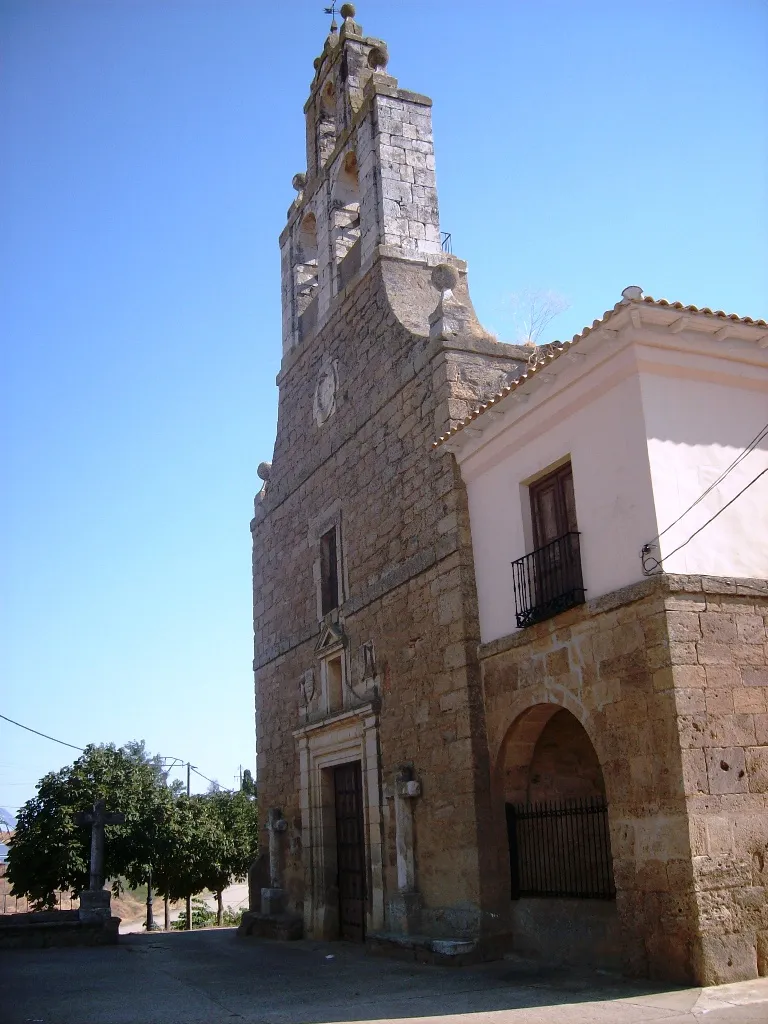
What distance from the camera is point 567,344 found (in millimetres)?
8000

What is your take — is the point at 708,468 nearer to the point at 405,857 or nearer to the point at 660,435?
the point at 660,435

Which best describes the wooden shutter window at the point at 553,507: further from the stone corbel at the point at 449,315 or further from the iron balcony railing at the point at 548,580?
the stone corbel at the point at 449,315

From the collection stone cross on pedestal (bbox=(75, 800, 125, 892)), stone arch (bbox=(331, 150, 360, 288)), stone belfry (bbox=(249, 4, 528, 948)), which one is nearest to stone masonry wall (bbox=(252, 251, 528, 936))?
stone belfry (bbox=(249, 4, 528, 948))

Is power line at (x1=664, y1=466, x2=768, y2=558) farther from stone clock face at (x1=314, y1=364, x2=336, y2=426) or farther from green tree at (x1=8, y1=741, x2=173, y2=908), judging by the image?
green tree at (x1=8, y1=741, x2=173, y2=908)

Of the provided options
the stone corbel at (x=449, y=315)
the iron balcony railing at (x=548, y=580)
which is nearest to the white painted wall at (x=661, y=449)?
the iron balcony railing at (x=548, y=580)

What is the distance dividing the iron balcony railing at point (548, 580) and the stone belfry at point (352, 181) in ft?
17.4

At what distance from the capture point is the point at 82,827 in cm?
1906

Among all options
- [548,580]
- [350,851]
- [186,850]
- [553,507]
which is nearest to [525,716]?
[548,580]

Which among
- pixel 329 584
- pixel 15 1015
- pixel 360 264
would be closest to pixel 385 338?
pixel 360 264

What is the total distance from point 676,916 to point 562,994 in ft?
3.20

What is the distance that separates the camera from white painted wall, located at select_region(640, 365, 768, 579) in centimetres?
749

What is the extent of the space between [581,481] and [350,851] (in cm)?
618

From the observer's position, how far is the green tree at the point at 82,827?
756 inches

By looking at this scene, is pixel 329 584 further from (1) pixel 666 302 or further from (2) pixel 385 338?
(1) pixel 666 302
